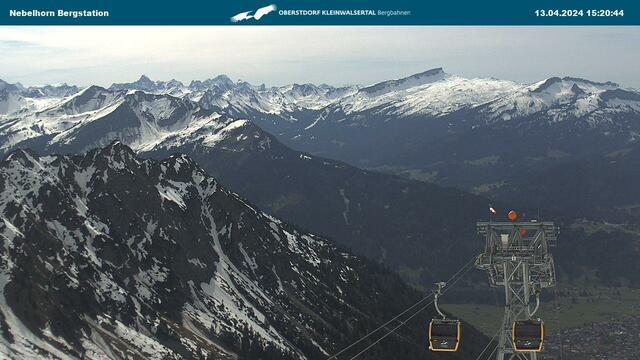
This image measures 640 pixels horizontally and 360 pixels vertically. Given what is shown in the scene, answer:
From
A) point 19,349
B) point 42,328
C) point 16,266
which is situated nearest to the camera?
point 19,349

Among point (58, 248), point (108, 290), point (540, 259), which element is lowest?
point (108, 290)

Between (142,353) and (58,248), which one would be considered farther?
(58,248)

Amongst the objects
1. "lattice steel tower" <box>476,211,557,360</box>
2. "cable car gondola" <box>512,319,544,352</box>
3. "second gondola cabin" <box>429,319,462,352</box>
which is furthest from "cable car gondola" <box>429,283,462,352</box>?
"cable car gondola" <box>512,319,544,352</box>

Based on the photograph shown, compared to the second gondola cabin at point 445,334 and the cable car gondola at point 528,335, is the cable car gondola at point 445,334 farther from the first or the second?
the cable car gondola at point 528,335

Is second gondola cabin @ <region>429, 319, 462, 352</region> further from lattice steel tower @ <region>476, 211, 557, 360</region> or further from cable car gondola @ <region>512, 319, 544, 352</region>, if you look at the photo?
cable car gondola @ <region>512, 319, 544, 352</region>

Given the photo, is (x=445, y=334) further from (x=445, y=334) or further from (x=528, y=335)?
(x=528, y=335)

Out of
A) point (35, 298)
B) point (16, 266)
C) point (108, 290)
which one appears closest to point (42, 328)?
point (35, 298)

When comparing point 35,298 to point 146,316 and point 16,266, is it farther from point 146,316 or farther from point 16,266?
point 146,316
